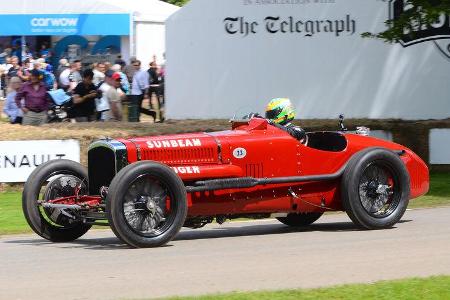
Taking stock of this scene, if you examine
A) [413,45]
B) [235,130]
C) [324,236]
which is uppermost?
[413,45]

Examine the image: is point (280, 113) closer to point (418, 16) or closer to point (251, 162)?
point (251, 162)

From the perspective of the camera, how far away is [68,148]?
1612cm

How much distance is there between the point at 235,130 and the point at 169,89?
12.1m

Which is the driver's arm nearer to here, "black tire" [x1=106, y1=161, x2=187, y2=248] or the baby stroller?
"black tire" [x1=106, y1=161, x2=187, y2=248]

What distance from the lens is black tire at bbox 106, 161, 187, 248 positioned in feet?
30.8

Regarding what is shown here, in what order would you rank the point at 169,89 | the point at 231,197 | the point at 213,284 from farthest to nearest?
1. the point at 169,89
2. the point at 231,197
3. the point at 213,284

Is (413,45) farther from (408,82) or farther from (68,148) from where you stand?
(68,148)

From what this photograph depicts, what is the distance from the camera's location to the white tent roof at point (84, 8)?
31.0 metres

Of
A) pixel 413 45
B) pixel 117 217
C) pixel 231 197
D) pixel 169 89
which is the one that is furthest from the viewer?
pixel 169 89

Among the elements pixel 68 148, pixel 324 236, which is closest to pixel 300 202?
pixel 324 236

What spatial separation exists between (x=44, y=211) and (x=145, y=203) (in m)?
1.31

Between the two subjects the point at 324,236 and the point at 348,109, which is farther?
the point at 348,109

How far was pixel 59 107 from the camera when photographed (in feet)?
68.9

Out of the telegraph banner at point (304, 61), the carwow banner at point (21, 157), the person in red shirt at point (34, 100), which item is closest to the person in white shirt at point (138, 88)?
the telegraph banner at point (304, 61)
